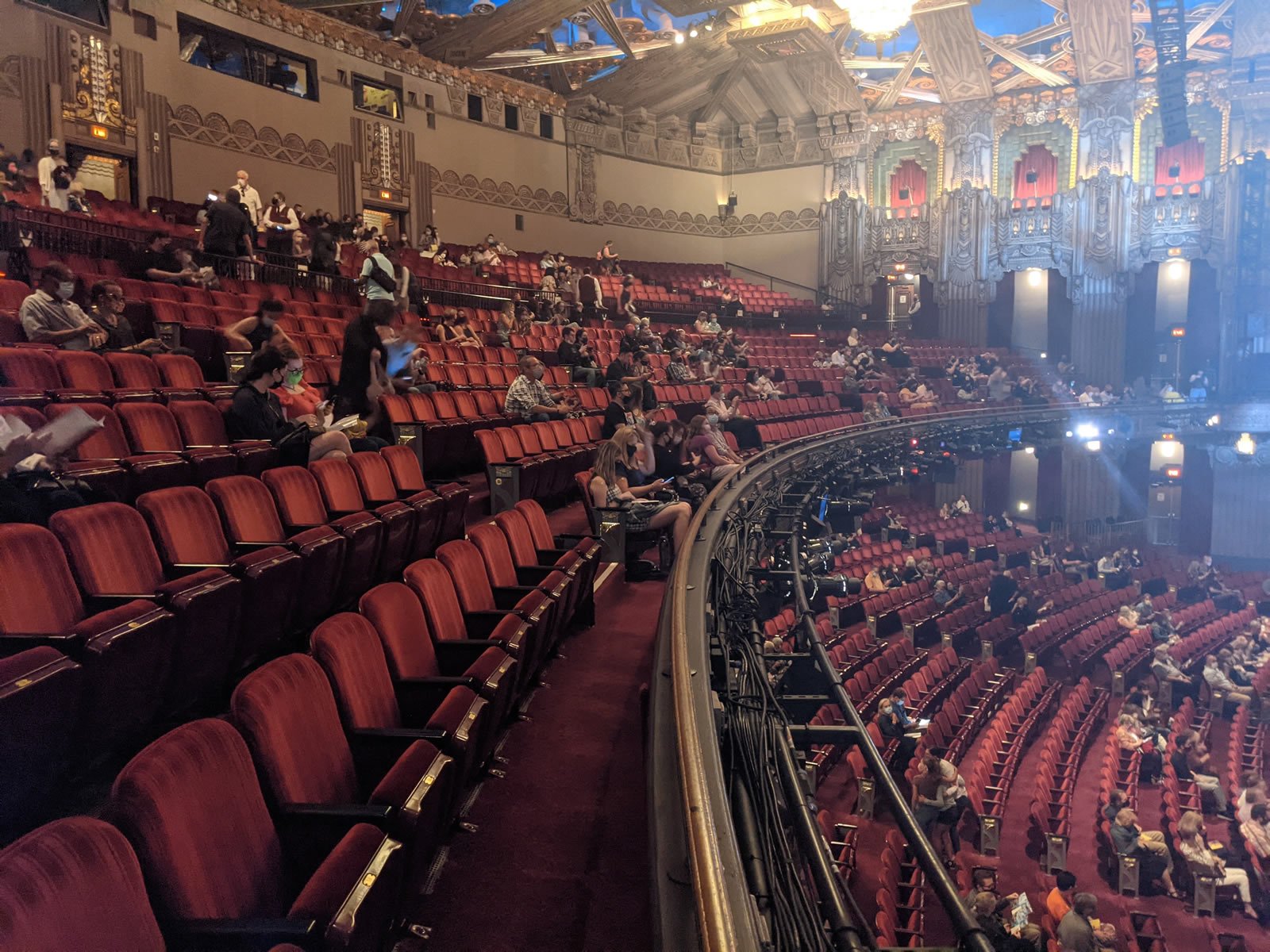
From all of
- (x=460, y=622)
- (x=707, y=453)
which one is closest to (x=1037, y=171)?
(x=707, y=453)

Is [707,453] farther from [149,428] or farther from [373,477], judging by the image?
[149,428]

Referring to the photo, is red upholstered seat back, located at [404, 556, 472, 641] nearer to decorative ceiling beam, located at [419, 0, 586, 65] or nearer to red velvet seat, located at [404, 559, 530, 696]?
red velvet seat, located at [404, 559, 530, 696]

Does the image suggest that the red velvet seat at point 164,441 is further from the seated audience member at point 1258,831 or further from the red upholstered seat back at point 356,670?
the seated audience member at point 1258,831

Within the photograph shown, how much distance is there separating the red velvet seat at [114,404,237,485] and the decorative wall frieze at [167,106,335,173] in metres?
5.36

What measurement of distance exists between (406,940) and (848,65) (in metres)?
11.3

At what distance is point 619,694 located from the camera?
1851 mm

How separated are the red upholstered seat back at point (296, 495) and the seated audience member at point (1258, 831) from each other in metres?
4.21

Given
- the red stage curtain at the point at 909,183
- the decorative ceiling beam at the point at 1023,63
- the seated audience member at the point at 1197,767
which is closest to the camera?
the seated audience member at the point at 1197,767

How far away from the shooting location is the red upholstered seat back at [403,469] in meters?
2.47

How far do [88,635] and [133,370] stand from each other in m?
1.86

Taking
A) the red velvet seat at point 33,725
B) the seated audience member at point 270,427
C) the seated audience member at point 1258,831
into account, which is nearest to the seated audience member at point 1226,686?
the seated audience member at point 1258,831

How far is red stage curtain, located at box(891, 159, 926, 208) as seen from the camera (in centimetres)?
1124

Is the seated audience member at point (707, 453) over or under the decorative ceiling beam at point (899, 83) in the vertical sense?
under

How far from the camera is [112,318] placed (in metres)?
3.02
